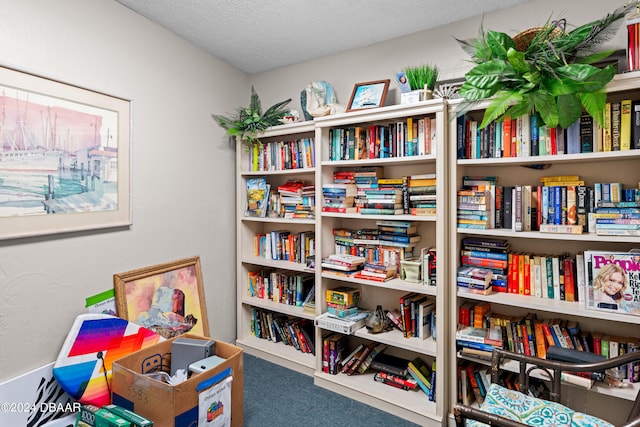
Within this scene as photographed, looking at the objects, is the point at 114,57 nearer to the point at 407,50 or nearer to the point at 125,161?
the point at 125,161

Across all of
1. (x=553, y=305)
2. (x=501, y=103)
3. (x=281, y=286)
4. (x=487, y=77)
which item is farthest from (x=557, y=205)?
(x=281, y=286)

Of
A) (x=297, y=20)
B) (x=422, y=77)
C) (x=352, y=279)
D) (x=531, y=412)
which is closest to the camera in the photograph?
(x=531, y=412)

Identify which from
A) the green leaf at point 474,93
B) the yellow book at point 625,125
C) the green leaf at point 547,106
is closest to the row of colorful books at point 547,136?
the yellow book at point 625,125

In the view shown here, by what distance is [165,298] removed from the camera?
2477mm

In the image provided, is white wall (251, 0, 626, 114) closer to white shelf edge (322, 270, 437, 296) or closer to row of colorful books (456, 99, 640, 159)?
row of colorful books (456, 99, 640, 159)

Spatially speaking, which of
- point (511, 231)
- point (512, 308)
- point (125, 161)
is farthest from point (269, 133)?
point (512, 308)

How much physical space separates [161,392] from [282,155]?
73.4 inches

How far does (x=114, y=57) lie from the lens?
221 cm

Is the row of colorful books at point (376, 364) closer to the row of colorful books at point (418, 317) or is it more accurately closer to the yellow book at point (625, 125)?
the row of colorful books at point (418, 317)

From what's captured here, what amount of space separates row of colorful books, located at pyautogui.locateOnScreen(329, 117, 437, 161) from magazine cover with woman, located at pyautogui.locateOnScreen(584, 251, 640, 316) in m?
0.99

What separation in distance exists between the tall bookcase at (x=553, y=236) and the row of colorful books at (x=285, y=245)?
3.71 feet

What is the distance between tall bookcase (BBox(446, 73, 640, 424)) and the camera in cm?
171

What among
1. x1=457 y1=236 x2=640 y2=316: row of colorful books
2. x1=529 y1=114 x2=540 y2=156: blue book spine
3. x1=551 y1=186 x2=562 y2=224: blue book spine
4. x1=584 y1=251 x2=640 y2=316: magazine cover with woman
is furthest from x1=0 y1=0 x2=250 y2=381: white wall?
x1=584 y1=251 x2=640 y2=316: magazine cover with woman

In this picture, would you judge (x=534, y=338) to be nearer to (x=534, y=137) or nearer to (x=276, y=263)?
(x=534, y=137)
